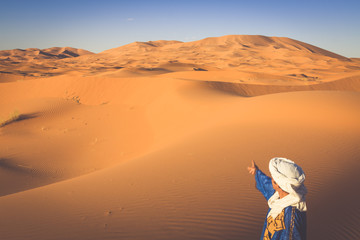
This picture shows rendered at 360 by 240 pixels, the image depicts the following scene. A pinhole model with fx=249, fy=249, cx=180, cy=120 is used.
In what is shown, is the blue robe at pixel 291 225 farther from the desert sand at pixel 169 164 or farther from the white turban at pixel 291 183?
the desert sand at pixel 169 164

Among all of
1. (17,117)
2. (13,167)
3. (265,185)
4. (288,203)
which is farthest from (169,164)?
(17,117)

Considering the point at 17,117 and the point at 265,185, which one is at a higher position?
the point at 265,185

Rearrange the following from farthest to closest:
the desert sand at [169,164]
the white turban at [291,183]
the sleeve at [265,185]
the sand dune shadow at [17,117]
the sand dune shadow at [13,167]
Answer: the sand dune shadow at [17,117] → the sand dune shadow at [13,167] → the desert sand at [169,164] → the sleeve at [265,185] → the white turban at [291,183]

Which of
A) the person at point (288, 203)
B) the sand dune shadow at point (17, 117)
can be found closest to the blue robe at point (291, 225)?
the person at point (288, 203)

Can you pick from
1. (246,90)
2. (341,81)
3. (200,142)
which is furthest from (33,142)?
(341,81)

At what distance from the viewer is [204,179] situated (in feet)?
→ 14.2

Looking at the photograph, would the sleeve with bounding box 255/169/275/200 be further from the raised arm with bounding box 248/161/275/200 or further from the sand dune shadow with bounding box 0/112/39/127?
the sand dune shadow with bounding box 0/112/39/127

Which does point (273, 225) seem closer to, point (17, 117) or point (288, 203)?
point (288, 203)

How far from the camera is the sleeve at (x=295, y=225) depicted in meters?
1.71

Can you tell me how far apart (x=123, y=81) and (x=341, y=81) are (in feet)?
61.1

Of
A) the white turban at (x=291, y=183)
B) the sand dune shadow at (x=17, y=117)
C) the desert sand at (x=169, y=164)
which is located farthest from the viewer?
the sand dune shadow at (x=17, y=117)

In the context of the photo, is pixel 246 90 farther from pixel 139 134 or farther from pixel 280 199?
pixel 280 199

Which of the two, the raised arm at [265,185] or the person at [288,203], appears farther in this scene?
the raised arm at [265,185]

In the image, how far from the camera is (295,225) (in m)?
1.71
